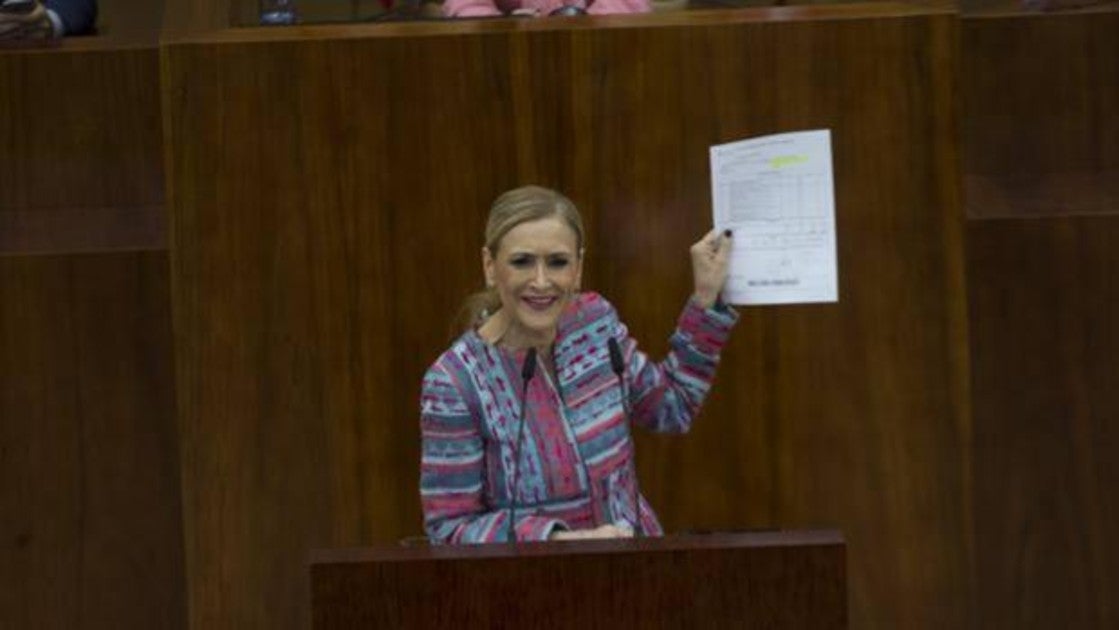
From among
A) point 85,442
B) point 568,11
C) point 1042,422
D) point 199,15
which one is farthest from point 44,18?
point 1042,422

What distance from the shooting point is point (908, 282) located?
511cm

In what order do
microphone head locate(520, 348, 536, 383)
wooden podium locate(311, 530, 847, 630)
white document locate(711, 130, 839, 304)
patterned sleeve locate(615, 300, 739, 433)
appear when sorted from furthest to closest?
white document locate(711, 130, 839, 304) → patterned sleeve locate(615, 300, 739, 433) → microphone head locate(520, 348, 536, 383) → wooden podium locate(311, 530, 847, 630)

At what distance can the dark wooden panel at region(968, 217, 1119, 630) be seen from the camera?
5344 mm

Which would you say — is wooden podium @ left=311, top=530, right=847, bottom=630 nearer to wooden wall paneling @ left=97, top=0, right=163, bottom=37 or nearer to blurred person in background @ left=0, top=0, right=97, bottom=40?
blurred person in background @ left=0, top=0, right=97, bottom=40

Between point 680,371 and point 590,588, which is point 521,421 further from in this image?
point 590,588

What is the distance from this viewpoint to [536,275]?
14.4 feet

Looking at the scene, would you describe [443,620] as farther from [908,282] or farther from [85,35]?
[85,35]

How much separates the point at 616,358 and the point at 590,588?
0.87 m

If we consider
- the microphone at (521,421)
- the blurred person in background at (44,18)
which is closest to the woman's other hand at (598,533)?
the microphone at (521,421)

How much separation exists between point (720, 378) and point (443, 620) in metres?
1.58

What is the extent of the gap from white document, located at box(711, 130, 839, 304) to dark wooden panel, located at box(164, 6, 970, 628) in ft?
0.12

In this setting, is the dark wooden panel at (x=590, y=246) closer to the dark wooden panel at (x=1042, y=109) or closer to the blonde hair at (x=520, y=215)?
the dark wooden panel at (x=1042, y=109)

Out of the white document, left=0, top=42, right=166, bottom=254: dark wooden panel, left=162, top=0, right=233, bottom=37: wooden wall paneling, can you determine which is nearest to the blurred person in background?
left=0, top=42, right=166, bottom=254: dark wooden panel

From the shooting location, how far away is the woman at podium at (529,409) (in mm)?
4379
